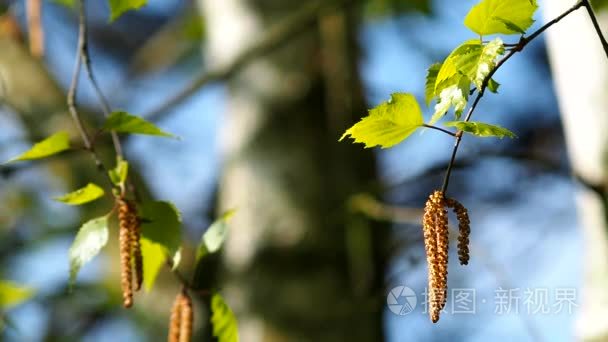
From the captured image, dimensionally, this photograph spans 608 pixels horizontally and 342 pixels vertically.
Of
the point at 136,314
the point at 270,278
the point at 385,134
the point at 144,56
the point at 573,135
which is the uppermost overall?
the point at 144,56

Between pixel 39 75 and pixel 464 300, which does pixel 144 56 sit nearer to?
pixel 39 75

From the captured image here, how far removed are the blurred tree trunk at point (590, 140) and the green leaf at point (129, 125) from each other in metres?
0.82

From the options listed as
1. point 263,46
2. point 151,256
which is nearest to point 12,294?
point 151,256

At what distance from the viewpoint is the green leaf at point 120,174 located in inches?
29.2

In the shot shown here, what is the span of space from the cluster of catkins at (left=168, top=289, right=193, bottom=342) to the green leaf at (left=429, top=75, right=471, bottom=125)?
1.13 feet

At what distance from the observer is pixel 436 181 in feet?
9.16

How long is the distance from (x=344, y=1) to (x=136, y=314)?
127 cm

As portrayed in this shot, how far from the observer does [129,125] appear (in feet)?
2.50

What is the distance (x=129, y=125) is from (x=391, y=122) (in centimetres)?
29

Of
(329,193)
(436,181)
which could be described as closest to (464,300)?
(329,193)

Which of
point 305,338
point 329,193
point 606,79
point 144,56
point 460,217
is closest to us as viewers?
point 460,217

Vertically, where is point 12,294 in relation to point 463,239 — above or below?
below

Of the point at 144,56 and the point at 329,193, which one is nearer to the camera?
the point at 329,193

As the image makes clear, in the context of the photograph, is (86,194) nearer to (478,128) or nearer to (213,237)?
(213,237)
